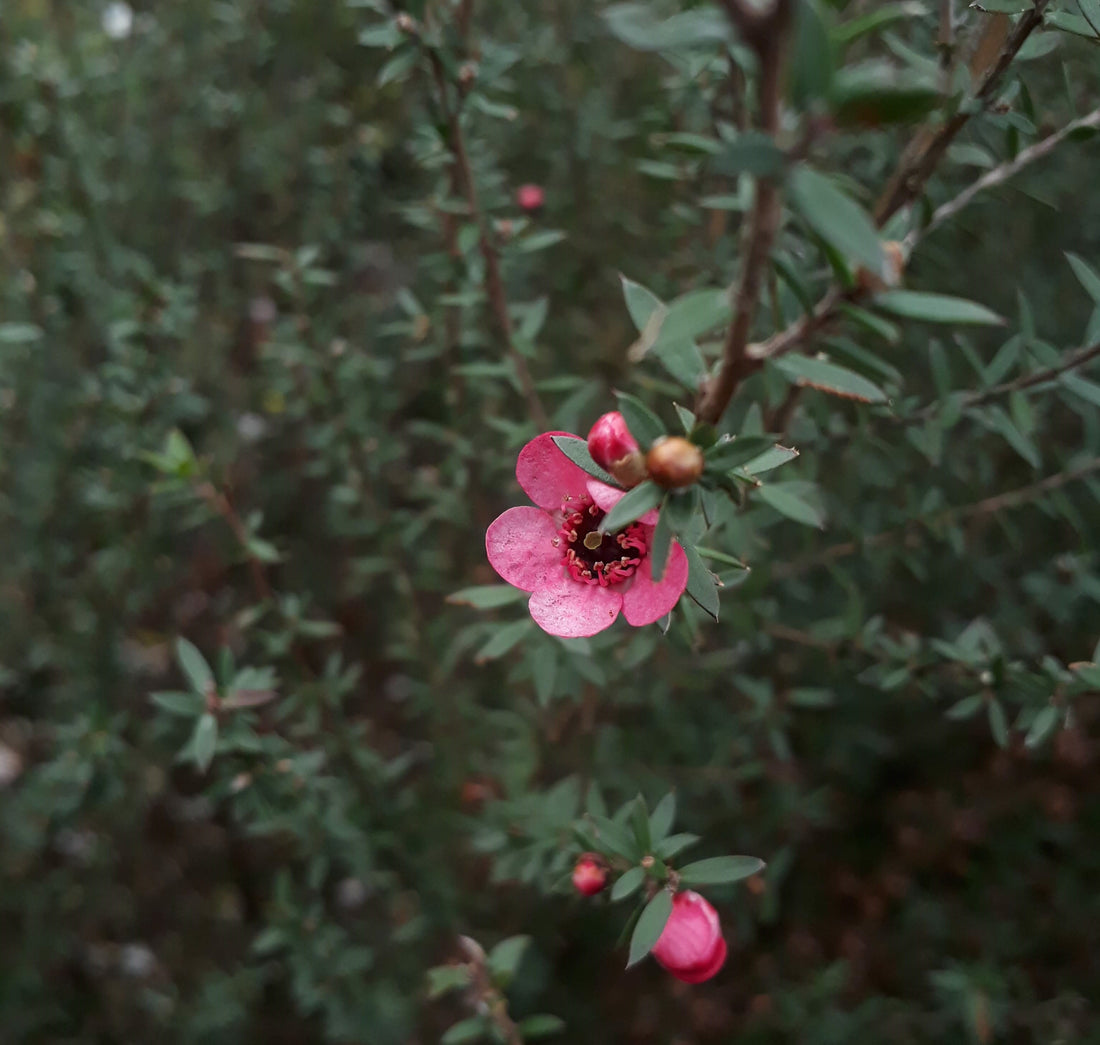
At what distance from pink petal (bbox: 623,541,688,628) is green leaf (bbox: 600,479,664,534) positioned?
0.03m

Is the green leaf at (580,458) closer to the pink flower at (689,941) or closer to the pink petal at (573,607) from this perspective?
the pink petal at (573,607)

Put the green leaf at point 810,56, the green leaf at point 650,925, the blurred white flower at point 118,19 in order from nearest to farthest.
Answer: the green leaf at point 810,56, the green leaf at point 650,925, the blurred white flower at point 118,19

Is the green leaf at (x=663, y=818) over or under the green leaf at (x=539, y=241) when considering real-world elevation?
under

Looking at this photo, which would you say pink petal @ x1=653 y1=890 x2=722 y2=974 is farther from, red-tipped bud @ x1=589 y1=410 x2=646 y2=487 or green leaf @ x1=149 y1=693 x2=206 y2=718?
green leaf @ x1=149 y1=693 x2=206 y2=718

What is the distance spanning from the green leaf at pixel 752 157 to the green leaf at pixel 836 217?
1 centimetres

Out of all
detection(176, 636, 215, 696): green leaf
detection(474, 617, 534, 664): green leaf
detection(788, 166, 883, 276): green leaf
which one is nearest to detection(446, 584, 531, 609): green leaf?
detection(474, 617, 534, 664): green leaf

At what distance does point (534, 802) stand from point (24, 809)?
966 millimetres

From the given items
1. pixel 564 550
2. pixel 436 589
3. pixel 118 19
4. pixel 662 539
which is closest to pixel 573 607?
pixel 564 550

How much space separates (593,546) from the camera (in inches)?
22.6

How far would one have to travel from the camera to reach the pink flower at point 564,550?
1.76 feet

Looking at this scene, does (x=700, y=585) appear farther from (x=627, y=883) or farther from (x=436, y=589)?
(x=436, y=589)

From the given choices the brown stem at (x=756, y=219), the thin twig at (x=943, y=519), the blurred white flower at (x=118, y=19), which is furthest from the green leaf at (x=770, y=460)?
the blurred white flower at (x=118, y=19)

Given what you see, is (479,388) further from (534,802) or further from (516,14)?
(516,14)

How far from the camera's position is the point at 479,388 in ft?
3.84
